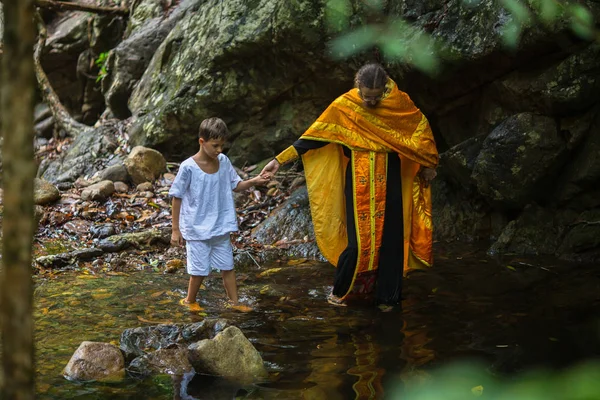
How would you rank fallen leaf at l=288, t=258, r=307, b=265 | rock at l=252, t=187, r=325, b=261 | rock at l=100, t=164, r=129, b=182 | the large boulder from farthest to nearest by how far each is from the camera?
rock at l=100, t=164, r=129, b=182
the large boulder
rock at l=252, t=187, r=325, b=261
fallen leaf at l=288, t=258, r=307, b=265

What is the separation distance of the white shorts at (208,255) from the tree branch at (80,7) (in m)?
7.43

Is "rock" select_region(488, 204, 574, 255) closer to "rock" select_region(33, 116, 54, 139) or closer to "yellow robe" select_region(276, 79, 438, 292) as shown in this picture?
"yellow robe" select_region(276, 79, 438, 292)

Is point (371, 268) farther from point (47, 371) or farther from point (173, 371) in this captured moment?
point (47, 371)

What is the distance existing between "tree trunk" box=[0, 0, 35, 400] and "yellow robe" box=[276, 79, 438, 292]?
3941 millimetres

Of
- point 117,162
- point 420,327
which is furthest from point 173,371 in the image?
point 117,162

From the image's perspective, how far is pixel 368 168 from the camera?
5070mm

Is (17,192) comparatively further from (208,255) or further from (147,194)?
(147,194)

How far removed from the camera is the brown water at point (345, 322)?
357 centimetres

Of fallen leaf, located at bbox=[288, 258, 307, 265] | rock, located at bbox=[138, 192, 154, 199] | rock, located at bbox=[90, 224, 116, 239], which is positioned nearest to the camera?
fallen leaf, located at bbox=[288, 258, 307, 265]

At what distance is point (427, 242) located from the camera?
530cm

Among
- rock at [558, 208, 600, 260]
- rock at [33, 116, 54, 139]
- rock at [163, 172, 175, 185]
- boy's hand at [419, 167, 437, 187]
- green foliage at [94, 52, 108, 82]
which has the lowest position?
rock at [558, 208, 600, 260]

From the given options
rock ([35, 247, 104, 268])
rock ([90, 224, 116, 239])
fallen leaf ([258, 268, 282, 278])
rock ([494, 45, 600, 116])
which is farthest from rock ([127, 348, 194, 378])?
rock ([494, 45, 600, 116])

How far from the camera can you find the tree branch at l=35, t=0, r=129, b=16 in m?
11.3

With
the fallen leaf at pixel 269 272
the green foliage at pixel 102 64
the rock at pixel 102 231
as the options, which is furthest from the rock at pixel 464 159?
the green foliage at pixel 102 64
